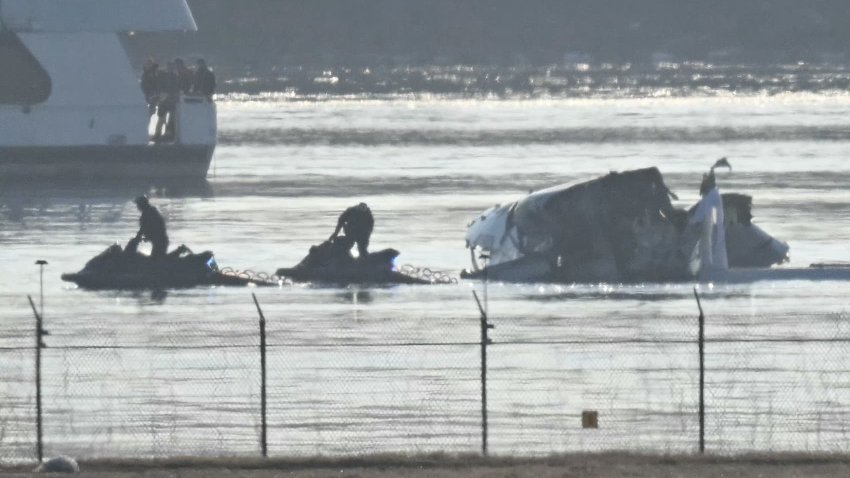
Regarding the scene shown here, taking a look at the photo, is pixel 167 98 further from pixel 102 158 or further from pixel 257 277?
pixel 257 277

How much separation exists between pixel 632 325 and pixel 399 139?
70190mm

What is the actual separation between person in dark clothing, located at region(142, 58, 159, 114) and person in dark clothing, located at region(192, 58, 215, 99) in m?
1.14

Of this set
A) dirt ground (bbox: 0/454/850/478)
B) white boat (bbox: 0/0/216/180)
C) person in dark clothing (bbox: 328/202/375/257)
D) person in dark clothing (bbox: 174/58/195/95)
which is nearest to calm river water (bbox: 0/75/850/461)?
person in dark clothing (bbox: 328/202/375/257)

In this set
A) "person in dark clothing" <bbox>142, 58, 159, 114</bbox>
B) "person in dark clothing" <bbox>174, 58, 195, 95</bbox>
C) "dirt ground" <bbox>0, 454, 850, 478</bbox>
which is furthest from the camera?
"person in dark clothing" <bbox>142, 58, 159, 114</bbox>

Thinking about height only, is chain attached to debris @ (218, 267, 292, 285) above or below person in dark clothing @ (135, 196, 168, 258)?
below

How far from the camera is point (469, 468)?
2145 cm

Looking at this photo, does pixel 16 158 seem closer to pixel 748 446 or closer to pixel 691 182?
pixel 691 182

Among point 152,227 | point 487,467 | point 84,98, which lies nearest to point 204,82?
point 84,98

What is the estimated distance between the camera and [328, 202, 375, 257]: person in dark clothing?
39250mm

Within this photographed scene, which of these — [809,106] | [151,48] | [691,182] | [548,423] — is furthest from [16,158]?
[151,48]

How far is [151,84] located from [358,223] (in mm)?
25737

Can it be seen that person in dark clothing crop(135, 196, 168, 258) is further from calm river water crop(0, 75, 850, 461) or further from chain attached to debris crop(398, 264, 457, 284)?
chain attached to debris crop(398, 264, 457, 284)

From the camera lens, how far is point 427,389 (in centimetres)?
2836

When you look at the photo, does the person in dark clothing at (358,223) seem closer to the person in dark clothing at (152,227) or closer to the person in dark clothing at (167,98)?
A: the person in dark clothing at (152,227)
